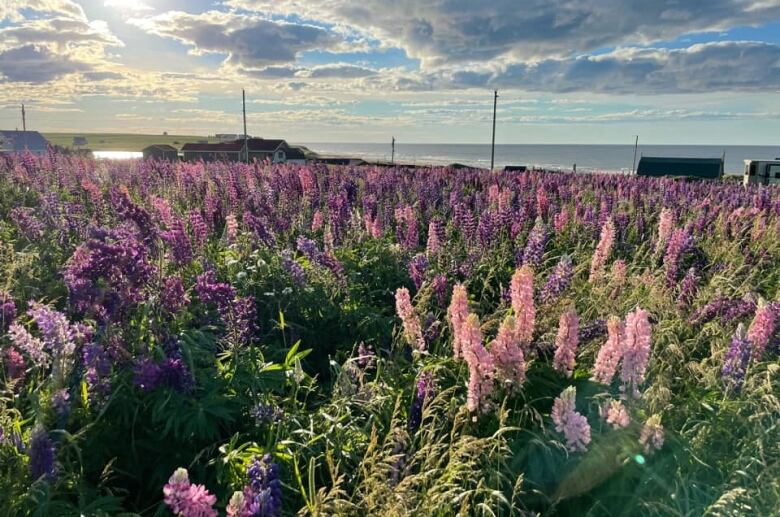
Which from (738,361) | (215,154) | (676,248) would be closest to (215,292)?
(738,361)

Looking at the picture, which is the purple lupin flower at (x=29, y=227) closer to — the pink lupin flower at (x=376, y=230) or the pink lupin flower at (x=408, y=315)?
the pink lupin flower at (x=376, y=230)

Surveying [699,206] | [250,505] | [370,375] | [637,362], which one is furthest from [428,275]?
[699,206]

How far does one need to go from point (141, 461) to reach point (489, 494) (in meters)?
1.82

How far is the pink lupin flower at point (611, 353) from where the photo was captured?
2623 mm

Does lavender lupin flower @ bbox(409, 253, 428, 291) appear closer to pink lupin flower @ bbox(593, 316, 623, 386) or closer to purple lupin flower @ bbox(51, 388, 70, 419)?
pink lupin flower @ bbox(593, 316, 623, 386)

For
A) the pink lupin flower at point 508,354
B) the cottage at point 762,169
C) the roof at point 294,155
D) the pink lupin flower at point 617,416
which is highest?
the roof at point 294,155

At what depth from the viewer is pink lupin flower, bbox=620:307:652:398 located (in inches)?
98.4

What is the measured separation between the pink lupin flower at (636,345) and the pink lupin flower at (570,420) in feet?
1.40

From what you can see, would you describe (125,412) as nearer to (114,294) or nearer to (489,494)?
(114,294)

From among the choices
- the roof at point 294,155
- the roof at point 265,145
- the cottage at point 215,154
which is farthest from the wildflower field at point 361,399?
the roof at point 294,155

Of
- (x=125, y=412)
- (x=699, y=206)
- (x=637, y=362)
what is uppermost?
(x=699, y=206)

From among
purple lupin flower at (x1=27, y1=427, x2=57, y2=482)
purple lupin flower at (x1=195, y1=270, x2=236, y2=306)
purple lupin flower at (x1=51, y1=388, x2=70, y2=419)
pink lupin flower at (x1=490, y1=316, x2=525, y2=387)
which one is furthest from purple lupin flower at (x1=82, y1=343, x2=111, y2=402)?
pink lupin flower at (x1=490, y1=316, x2=525, y2=387)

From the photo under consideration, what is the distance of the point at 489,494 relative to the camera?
2.47 metres

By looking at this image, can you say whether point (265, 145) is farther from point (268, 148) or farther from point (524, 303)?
point (524, 303)
